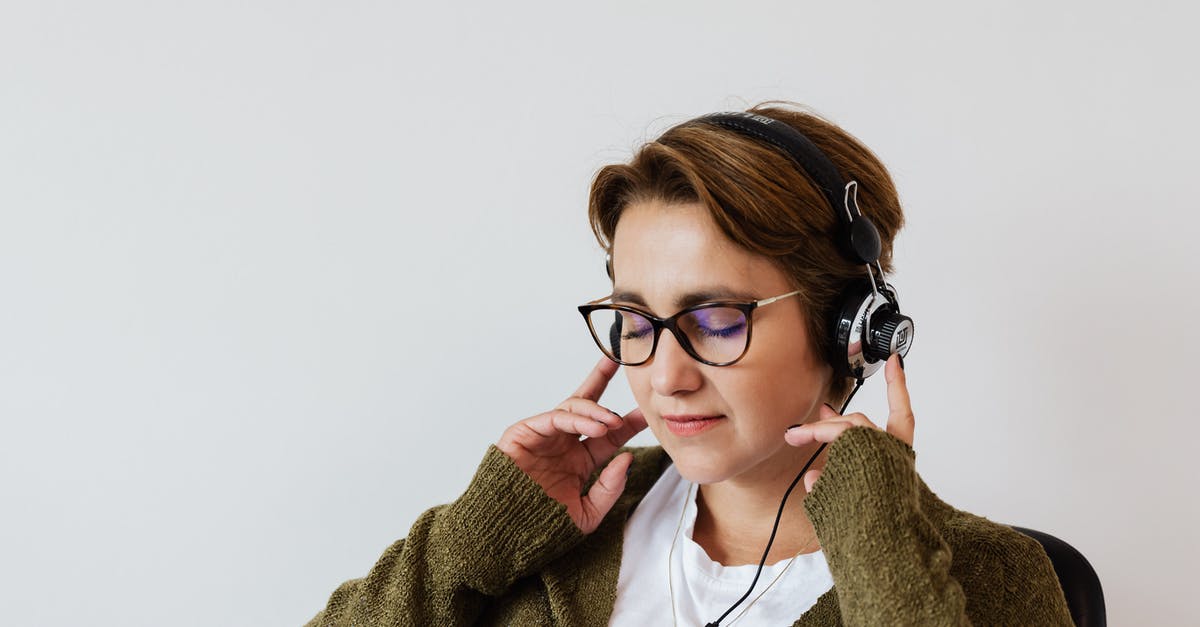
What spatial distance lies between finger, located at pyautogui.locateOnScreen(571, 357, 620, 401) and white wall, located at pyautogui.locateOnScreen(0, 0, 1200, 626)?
360 millimetres

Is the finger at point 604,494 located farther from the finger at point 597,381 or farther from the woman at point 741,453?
the finger at point 597,381

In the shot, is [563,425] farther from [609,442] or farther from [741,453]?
[741,453]

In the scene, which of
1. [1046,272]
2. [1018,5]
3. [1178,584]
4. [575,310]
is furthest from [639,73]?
[1178,584]

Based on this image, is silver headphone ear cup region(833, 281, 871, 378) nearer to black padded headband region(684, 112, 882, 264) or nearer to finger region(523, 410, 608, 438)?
black padded headband region(684, 112, 882, 264)

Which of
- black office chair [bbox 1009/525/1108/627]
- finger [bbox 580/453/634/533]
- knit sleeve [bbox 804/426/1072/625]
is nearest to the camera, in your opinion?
knit sleeve [bbox 804/426/1072/625]

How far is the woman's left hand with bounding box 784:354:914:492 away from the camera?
161 cm

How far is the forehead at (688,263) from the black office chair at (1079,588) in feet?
2.19

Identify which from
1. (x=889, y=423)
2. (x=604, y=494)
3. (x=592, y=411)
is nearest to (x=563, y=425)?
(x=592, y=411)

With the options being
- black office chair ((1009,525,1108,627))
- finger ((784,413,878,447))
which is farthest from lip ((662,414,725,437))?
black office chair ((1009,525,1108,627))

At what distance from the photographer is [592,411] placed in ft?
6.25

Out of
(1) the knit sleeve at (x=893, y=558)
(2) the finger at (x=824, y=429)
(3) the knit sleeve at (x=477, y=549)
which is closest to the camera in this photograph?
(1) the knit sleeve at (x=893, y=558)

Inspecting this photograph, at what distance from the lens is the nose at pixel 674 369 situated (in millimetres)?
1641

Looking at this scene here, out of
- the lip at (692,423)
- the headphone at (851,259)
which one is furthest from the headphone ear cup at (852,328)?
the lip at (692,423)

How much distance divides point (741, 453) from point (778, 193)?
42 centimetres
